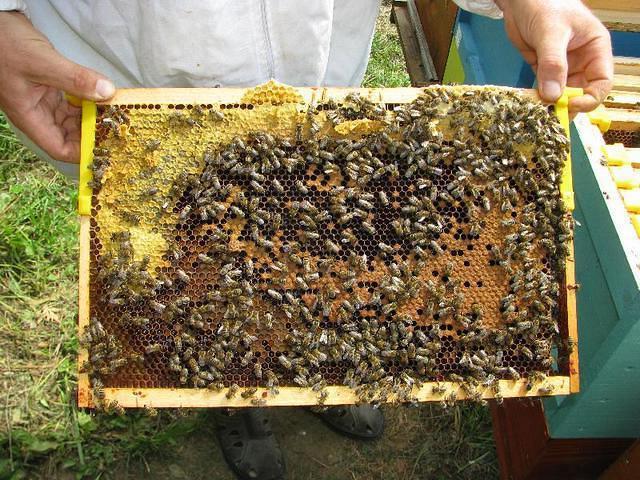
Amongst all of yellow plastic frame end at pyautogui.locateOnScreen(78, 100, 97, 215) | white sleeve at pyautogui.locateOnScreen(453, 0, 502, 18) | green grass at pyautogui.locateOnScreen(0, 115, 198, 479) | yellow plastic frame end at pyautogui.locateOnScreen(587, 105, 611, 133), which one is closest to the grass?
green grass at pyautogui.locateOnScreen(0, 115, 198, 479)

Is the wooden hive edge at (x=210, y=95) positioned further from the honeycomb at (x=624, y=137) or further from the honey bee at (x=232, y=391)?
the honeycomb at (x=624, y=137)

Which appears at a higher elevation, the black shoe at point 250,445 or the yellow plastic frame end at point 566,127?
the yellow plastic frame end at point 566,127

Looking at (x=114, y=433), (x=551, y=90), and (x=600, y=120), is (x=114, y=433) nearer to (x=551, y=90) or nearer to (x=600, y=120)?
(x=551, y=90)

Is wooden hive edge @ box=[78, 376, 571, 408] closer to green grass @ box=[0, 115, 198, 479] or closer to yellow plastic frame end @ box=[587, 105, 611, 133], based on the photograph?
yellow plastic frame end @ box=[587, 105, 611, 133]

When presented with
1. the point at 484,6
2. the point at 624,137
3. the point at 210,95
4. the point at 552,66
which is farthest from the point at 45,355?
the point at 624,137

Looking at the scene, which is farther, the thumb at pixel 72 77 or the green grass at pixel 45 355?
the green grass at pixel 45 355

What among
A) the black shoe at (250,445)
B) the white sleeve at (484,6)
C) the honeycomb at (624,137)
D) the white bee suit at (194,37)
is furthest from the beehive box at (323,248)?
the black shoe at (250,445)
